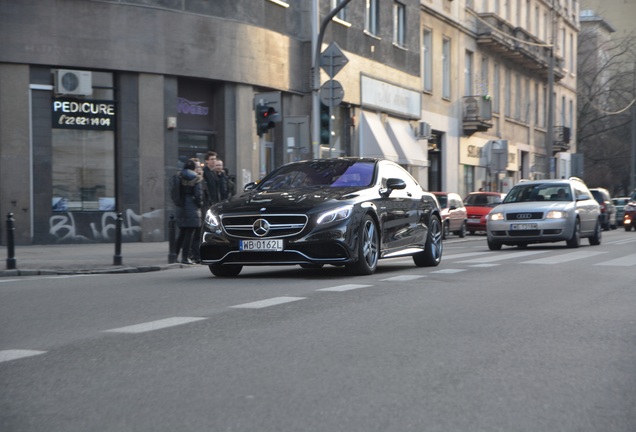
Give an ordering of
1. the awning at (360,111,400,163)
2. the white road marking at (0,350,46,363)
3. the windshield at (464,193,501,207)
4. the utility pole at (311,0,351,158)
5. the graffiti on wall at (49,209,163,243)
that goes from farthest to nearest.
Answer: the windshield at (464,193,501,207)
the awning at (360,111,400,163)
the utility pole at (311,0,351,158)
the graffiti on wall at (49,209,163,243)
the white road marking at (0,350,46,363)

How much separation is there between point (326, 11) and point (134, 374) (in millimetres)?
→ 26604

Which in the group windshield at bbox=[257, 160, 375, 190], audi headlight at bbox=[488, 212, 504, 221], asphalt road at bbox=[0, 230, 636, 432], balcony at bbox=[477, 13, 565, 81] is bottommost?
asphalt road at bbox=[0, 230, 636, 432]

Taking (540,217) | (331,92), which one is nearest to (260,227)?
(540,217)

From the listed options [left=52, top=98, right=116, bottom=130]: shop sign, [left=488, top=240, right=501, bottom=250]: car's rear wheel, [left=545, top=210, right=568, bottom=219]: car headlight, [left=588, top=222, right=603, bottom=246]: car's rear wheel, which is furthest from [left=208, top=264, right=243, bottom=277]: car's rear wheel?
[left=588, top=222, right=603, bottom=246]: car's rear wheel

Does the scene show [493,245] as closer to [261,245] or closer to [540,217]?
[540,217]

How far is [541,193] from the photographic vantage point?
885 inches

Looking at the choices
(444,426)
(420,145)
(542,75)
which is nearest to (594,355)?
(444,426)

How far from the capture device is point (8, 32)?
A: 22484 millimetres

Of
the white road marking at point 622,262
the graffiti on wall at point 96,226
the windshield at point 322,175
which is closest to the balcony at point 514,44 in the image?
the graffiti on wall at point 96,226

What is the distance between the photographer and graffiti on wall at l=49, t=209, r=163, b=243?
2338cm

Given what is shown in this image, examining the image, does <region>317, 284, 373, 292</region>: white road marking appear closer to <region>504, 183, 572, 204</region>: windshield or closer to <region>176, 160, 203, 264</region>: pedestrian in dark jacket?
<region>176, 160, 203, 264</region>: pedestrian in dark jacket

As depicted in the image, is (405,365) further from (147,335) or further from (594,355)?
(147,335)

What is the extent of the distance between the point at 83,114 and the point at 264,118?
15.9 ft

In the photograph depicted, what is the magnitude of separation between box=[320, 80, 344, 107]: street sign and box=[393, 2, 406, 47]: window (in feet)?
46.5
